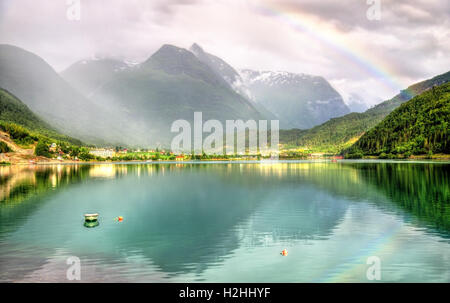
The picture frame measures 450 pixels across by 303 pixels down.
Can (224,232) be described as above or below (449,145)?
below

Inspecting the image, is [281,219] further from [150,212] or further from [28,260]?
[28,260]

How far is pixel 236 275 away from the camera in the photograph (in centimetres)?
2388

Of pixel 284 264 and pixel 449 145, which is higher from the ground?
pixel 449 145

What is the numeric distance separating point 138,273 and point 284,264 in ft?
31.0

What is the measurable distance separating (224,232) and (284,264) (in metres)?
11.1

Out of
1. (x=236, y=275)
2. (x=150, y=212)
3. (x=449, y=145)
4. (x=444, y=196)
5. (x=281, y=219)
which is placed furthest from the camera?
(x=449, y=145)
